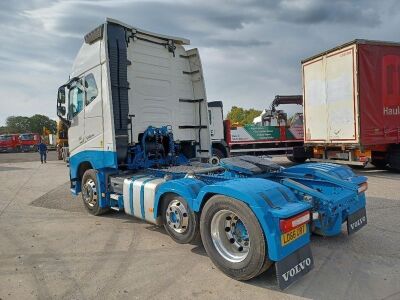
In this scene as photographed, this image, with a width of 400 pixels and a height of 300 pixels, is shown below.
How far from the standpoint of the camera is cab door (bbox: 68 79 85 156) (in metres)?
7.17

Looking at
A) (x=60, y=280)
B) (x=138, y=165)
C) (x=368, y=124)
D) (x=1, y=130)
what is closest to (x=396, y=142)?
(x=368, y=124)

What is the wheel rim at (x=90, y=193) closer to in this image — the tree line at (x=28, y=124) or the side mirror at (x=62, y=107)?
the side mirror at (x=62, y=107)

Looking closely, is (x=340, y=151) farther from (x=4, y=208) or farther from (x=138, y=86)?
(x=4, y=208)

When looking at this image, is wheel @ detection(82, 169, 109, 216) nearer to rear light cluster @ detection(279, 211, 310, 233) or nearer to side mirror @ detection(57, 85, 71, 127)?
side mirror @ detection(57, 85, 71, 127)

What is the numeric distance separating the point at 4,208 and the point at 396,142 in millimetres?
11240

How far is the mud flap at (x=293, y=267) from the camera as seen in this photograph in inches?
137

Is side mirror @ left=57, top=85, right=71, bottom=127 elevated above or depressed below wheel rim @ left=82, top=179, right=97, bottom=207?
above

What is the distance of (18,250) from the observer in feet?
16.7

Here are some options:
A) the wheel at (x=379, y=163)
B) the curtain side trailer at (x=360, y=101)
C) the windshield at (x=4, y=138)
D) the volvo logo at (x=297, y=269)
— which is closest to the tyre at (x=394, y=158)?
the curtain side trailer at (x=360, y=101)

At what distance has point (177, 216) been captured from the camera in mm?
→ 4785

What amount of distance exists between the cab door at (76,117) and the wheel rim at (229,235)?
4.07 m

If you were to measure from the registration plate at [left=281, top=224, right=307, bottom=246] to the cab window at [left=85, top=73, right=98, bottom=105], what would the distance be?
4543 millimetres

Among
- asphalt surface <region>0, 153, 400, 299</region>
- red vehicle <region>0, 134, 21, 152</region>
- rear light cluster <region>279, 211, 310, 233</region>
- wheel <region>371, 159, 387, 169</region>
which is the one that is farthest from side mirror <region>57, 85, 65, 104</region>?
red vehicle <region>0, 134, 21, 152</region>

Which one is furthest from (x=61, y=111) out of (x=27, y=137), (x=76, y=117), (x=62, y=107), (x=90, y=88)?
(x=27, y=137)
